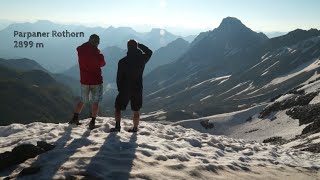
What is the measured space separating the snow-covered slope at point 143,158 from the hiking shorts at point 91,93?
4.22ft

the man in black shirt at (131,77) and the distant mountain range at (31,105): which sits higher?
the man in black shirt at (131,77)

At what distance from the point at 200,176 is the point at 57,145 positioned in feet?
16.7

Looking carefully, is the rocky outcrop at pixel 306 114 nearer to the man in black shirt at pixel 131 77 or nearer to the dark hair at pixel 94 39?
the man in black shirt at pixel 131 77

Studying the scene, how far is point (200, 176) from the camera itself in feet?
36.6

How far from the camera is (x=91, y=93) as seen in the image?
15.8 meters

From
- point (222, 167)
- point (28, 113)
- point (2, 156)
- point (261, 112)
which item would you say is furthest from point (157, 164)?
point (28, 113)

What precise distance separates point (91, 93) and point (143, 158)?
16.4ft

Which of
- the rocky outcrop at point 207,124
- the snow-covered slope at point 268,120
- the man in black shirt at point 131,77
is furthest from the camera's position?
the rocky outcrop at point 207,124

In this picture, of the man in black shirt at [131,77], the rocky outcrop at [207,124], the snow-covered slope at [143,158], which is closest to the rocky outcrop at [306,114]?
the rocky outcrop at [207,124]

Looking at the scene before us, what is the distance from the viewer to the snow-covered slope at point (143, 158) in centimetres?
1043

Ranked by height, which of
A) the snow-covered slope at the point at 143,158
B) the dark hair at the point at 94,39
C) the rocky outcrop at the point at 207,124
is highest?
the dark hair at the point at 94,39

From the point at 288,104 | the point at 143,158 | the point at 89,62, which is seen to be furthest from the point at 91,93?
the point at 288,104

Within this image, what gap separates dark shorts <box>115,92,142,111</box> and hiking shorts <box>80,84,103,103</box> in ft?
3.33

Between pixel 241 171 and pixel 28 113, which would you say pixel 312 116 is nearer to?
pixel 241 171
